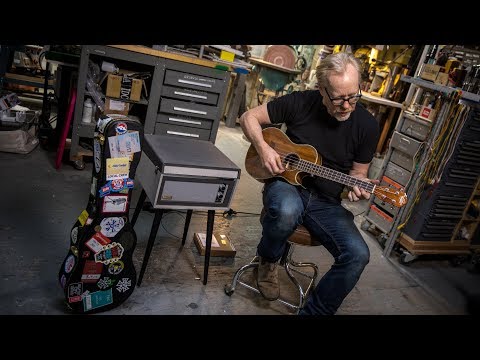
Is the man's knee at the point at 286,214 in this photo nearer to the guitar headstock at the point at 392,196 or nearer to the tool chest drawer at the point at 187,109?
the guitar headstock at the point at 392,196

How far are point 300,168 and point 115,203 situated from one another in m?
1.02

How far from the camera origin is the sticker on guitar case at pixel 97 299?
1838 mm

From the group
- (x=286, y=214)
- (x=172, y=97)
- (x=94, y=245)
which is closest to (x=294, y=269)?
(x=286, y=214)

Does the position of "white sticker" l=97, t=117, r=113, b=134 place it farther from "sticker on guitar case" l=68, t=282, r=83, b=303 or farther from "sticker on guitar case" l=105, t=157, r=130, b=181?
"sticker on guitar case" l=68, t=282, r=83, b=303

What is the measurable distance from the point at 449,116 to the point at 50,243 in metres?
2.98

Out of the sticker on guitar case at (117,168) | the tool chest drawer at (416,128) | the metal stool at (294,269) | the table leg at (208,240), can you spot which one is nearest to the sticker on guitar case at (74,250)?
the sticker on guitar case at (117,168)

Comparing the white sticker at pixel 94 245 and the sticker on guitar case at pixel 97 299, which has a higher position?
the white sticker at pixel 94 245

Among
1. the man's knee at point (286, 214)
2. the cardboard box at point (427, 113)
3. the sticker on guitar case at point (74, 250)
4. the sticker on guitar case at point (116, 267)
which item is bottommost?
the sticker on guitar case at point (116, 267)

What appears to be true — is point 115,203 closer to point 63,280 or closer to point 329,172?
point 63,280

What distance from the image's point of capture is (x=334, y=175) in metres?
2.11


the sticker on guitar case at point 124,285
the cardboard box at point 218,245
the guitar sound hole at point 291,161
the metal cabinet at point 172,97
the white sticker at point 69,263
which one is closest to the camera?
the white sticker at point 69,263

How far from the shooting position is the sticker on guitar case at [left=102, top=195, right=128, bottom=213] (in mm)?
1794

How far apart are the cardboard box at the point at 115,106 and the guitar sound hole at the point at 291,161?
2009 millimetres

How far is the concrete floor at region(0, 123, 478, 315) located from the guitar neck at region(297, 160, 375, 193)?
85 cm
